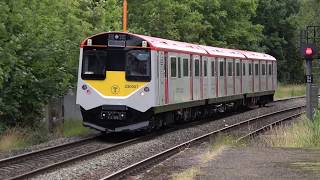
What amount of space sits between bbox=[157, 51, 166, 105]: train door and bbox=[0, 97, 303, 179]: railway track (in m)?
1.25

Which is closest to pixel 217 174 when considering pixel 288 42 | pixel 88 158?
pixel 88 158

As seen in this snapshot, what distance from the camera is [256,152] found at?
1368 cm

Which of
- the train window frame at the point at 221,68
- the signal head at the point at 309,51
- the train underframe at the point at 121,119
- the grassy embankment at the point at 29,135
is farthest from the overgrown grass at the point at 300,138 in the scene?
the train window frame at the point at 221,68

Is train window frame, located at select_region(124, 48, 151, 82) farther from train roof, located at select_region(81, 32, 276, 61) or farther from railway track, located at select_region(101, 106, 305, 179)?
railway track, located at select_region(101, 106, 305, 179)

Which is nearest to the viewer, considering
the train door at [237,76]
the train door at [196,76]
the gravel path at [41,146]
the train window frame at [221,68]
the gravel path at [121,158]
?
the gravel path at [121,158]

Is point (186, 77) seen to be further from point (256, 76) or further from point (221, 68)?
point (256, 76)

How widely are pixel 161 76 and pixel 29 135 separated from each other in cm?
410

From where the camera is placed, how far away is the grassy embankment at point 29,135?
53.6 ft

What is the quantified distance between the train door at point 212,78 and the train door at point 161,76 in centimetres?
600

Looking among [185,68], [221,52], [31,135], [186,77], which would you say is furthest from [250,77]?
[31,135]

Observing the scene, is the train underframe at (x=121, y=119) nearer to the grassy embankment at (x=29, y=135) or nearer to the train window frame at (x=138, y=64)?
the train window frame at (x=138, y=64)

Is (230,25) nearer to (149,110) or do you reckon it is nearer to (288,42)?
(288,42)

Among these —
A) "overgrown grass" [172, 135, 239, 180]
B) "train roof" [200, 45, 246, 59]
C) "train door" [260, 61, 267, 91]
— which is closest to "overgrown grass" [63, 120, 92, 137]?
"overgrown grass" [172, 135, 239, 180]

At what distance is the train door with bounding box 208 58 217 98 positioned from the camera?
78.8 ft
